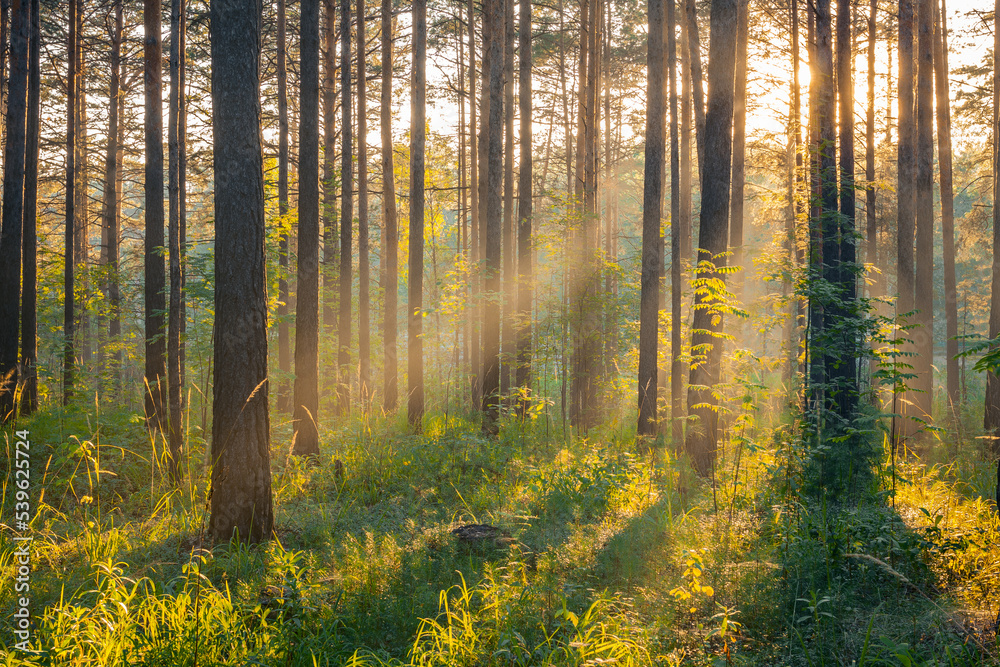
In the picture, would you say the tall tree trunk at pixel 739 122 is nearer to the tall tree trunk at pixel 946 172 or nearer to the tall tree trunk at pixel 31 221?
the tall tree trunk at pixel 946 172

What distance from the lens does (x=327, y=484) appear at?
732 cm

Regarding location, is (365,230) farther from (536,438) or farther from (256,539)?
(256,539)

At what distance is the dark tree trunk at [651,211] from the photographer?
10.4 meters

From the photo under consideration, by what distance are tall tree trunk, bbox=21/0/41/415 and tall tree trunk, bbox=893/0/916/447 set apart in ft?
54.7

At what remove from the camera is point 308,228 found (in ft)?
27.2

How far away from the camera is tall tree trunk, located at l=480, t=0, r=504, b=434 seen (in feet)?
35.3

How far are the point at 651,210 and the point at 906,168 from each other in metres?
5.15

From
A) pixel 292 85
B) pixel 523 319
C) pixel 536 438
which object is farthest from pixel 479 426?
pixel 292 85

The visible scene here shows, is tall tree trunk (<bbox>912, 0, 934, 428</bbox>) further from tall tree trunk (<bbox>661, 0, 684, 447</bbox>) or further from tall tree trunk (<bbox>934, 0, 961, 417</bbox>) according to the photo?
tall tree trunk (<bbox>934, 0, 961, 417</bbox>)

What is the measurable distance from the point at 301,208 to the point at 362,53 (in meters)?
8.10

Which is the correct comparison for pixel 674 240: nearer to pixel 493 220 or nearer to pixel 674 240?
pixel 674 240

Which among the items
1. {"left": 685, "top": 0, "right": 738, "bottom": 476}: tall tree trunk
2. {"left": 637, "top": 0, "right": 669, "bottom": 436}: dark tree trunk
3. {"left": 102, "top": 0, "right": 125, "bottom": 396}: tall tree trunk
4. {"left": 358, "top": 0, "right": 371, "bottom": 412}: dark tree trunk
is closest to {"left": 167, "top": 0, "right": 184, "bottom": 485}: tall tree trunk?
{"left": 358, "top": 0, "right": 371, "bottom": 412}: dark tree trunk

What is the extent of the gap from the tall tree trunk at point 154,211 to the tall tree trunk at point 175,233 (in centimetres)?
174

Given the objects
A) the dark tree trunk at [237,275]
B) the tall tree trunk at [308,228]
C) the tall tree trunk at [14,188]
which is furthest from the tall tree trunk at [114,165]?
the dark tree trunk at [237,275]
